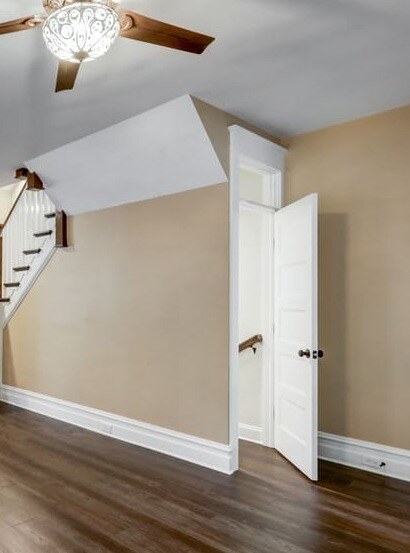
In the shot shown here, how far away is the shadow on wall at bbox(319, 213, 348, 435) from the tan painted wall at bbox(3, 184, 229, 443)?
84 cm

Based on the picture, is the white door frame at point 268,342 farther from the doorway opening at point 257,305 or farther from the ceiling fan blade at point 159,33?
the ceiling fan blade at point 159,33

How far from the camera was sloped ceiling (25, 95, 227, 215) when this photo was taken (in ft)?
10.5

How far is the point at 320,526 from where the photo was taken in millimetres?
2420

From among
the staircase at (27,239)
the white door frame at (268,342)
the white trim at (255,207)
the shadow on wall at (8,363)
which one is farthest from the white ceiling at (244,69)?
the shadow on wall at (8,363)

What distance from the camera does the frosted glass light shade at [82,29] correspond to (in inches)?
60.9

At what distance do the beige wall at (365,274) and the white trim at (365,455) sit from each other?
55 millimetres

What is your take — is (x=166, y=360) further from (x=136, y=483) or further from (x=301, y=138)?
(x=301, y=138)

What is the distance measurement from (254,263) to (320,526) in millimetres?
2244

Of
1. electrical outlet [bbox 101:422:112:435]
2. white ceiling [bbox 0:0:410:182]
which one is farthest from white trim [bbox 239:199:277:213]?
electrical outlet [bbox 101:422:112:435]

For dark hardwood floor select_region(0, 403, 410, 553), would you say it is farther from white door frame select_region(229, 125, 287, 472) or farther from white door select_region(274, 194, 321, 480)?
white door frame select_region(229, 125, 287, 472)

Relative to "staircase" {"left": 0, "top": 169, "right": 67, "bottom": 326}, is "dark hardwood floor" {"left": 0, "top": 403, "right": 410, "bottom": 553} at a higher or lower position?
lower

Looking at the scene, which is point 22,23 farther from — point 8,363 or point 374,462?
point 8,363

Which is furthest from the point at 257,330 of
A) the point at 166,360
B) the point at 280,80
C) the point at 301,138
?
the point at 280,80

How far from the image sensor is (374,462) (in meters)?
3.18
